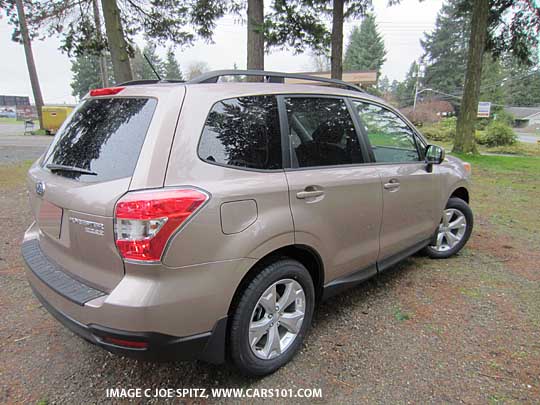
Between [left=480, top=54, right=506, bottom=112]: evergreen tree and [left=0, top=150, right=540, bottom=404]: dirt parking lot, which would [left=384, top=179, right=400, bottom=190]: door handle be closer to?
[left=0, top=150, right=540, bottom=404]: dirt parking lot

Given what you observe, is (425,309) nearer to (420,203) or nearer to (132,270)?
(420,203)

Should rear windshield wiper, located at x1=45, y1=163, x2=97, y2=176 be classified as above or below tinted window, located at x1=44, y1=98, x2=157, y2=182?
below

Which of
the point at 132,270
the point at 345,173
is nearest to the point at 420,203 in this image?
the point at 345,173

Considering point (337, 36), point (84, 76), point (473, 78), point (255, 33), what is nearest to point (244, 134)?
point (255, 33)

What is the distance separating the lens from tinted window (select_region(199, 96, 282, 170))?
6.28 feet

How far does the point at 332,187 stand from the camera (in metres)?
2.40

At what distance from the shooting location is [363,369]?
7.52 feet

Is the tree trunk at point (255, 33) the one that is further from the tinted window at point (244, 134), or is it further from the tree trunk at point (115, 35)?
the tinted window at point (244, 134)

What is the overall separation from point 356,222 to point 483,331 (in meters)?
1.26

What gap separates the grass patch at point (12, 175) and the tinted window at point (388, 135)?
7.34 meters

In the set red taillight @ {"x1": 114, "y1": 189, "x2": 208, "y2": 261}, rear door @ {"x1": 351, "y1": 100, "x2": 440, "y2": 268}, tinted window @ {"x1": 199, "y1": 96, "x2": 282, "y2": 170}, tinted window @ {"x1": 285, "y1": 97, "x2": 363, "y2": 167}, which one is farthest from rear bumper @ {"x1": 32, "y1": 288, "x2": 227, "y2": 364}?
rear door @ {"x1": 351, "y1": 100, "x2": 440, "y2": 268}

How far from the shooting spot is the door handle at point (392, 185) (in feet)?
9.40

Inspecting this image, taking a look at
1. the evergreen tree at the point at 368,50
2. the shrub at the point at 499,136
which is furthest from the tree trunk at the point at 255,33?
the evergreen tree at the point at 368,50

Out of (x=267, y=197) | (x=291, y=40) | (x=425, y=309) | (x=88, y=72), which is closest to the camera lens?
(x=267, y=197)
